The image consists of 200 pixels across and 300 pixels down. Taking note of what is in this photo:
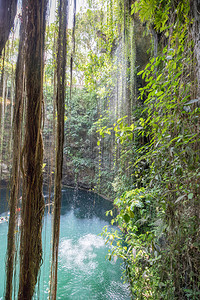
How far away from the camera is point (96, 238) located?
3.94m

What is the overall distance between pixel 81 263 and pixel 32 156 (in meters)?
2.96

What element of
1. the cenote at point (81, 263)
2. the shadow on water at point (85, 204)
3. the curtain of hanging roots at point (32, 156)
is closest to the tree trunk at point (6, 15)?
the curtain of hanging roots at point (32, 156)

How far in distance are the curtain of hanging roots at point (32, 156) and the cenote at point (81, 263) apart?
0.27 feet

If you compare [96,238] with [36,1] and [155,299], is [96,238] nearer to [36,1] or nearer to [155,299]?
[155,299]

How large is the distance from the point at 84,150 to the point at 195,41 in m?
6.50

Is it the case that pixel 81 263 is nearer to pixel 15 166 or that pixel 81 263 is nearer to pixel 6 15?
pixel 15 166

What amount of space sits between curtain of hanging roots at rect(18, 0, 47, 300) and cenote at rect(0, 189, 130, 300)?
81mm

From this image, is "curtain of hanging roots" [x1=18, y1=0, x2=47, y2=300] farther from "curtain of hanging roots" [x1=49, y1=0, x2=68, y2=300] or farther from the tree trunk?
the tree trunk

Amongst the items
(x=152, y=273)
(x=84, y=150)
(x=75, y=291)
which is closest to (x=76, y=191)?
(x=84, y=150)

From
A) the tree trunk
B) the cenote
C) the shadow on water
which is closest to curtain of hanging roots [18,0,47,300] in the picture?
the cenote

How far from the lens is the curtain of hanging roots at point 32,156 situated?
863mm

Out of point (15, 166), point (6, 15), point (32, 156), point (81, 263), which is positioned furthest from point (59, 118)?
point (81, 263)

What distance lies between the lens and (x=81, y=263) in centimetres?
302

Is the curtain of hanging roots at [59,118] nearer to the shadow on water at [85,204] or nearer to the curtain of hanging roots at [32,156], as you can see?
the curtain of hanging roots at [32,156]
